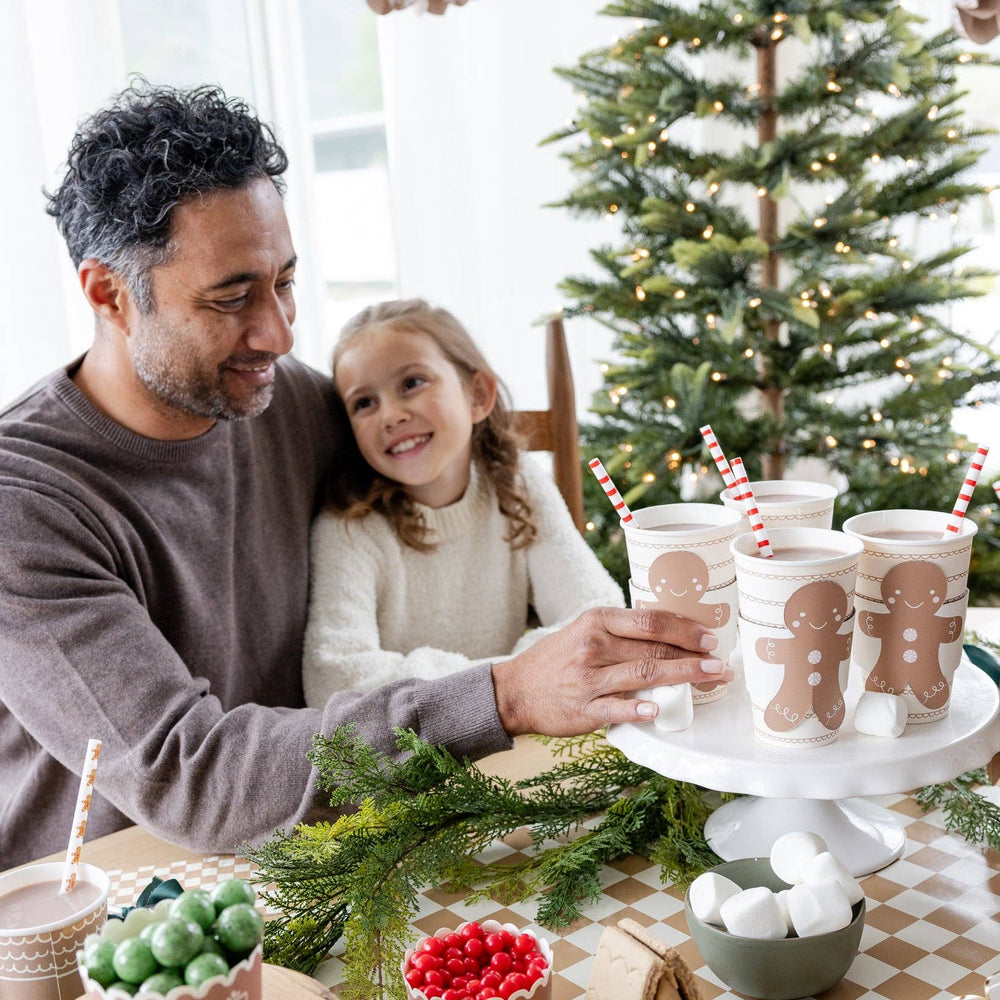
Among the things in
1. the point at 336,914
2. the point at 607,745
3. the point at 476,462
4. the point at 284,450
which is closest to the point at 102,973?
the point at 336,914

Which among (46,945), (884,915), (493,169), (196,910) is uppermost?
(493,169)

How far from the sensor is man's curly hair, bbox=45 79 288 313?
1.45 metres

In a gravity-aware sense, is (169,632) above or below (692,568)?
below

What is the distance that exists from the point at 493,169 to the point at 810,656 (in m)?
3.10

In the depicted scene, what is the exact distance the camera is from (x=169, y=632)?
61.5 inches

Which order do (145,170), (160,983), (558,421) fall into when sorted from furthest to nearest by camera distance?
1. (558,421)
2. (145,170)
3. (160,983)

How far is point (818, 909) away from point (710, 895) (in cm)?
8

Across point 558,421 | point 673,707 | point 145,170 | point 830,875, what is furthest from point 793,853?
point 558,421

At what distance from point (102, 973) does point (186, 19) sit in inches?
122

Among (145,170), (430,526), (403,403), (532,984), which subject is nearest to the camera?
(532,984)

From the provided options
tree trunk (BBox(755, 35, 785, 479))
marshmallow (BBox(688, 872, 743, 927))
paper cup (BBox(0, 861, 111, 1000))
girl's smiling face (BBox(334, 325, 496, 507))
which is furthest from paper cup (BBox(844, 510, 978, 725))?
tree trunk (BBox(755, 35, 785, 479))

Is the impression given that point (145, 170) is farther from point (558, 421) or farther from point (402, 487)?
point (558, 421)

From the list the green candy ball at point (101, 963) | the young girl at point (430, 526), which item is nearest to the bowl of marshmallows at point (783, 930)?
the green candy ball at point (101, 963)

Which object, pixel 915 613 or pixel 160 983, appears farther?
pixel 915 613
